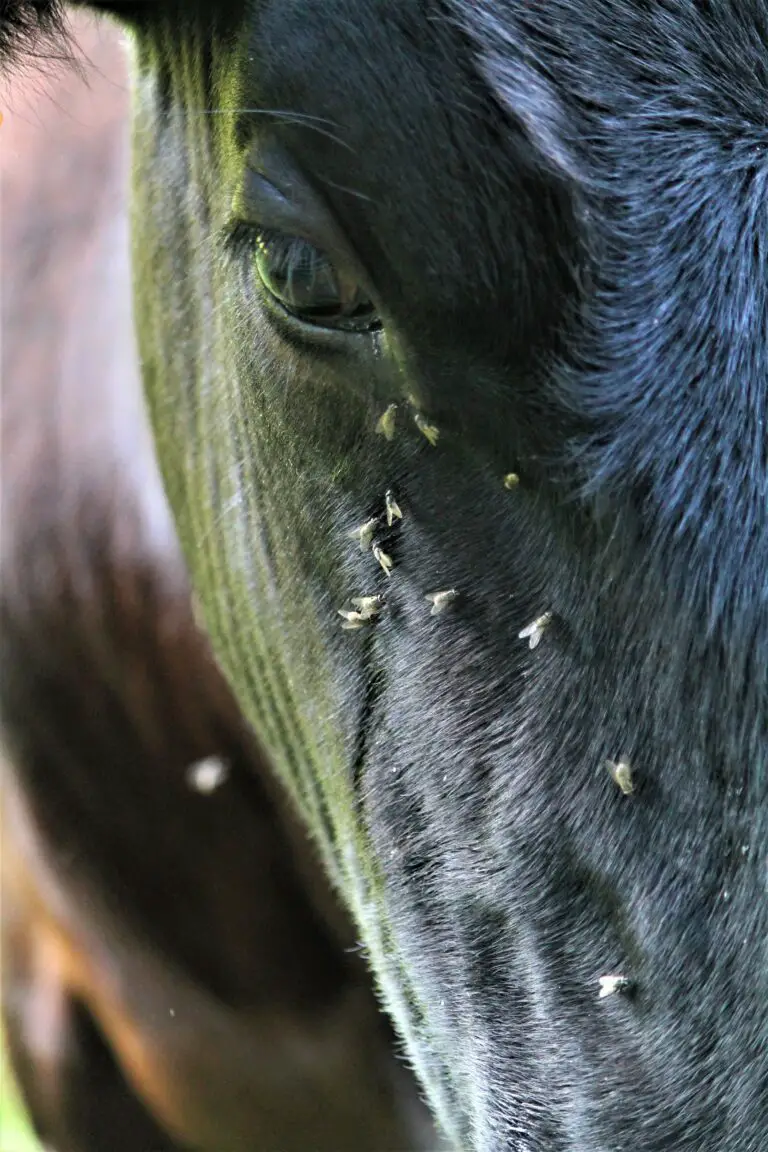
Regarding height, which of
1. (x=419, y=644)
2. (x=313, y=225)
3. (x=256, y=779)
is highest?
(x=313, y=225)

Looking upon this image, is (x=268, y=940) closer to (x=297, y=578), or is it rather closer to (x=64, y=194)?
(x=297, y=578)

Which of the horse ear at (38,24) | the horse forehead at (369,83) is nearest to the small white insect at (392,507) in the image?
the horse forehead at (369,83)

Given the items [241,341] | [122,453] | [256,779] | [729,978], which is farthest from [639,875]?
[122,453]

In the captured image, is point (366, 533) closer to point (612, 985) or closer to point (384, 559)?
point (384, 559)

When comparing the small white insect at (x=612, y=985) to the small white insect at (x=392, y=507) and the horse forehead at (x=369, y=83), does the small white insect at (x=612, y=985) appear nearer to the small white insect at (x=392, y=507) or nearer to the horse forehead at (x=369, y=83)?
the small white insect at (x=392, y=507)

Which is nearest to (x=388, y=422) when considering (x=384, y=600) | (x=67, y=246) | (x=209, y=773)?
(x=384, y=600)

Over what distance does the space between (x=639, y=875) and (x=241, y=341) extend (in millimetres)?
613

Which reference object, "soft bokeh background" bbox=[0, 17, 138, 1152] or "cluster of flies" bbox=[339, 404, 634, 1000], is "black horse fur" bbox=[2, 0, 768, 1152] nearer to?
"cluster of flies" bbox=[339, 404, 634, 1000]

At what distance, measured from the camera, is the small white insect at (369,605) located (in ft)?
3.50

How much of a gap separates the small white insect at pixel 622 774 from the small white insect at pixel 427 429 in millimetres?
269

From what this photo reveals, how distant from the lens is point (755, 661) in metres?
0.80

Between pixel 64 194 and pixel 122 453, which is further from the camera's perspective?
pixel 64 194

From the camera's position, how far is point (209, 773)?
1.98 m

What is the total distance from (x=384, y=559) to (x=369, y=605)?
2.2 inches
